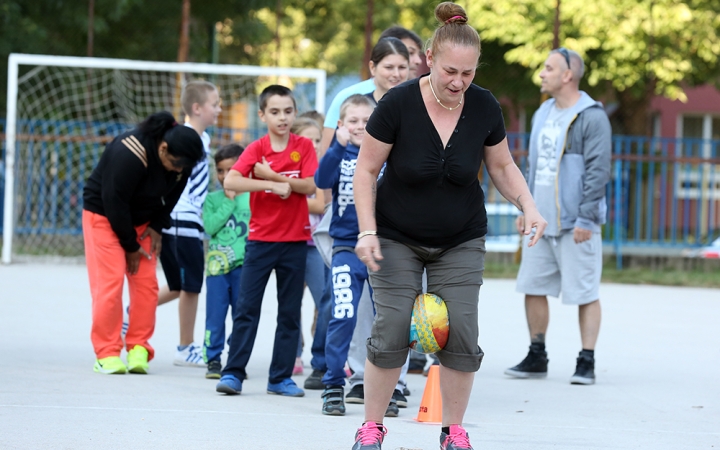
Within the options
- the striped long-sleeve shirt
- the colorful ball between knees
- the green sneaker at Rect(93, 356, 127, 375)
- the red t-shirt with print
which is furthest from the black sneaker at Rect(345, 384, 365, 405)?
the striped long-sleeve shirt

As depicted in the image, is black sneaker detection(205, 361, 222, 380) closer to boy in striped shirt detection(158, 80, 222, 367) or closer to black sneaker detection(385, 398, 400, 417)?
boy in striped shirt detection(158, 80, 222, 367)

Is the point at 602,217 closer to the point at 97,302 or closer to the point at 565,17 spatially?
the point at 97,302

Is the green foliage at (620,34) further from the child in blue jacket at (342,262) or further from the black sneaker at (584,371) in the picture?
the child in blue jacket at (342,262)

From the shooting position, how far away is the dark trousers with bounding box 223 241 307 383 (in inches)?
221

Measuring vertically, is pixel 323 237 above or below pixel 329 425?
above

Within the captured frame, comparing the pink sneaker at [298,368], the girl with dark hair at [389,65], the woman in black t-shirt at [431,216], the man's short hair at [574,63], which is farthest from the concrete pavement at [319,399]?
the man's short hair at [574,63]

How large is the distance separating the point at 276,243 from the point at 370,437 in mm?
1821

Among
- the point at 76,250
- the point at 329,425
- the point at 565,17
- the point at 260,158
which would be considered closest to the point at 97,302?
the point at 260,158

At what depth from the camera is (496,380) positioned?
21.2 feet

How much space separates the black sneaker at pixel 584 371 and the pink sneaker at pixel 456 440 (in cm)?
240

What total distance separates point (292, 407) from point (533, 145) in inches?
108

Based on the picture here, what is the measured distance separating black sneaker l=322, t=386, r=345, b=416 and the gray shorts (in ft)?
6.46

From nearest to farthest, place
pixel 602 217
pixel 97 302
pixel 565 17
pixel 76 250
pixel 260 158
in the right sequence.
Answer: pixel 260 158
pixel 97 302
pixel 602 217
pixel 76 250
pixel 565 17

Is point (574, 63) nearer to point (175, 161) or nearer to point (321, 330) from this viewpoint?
point (321, 330)
